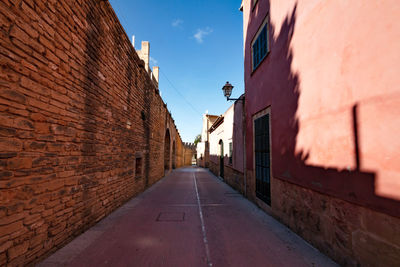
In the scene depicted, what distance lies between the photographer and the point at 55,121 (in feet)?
10.2

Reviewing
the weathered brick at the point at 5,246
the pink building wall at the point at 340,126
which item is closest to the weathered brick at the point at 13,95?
the weathered brick at the point at 5,246

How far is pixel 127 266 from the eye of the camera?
2.74 metres

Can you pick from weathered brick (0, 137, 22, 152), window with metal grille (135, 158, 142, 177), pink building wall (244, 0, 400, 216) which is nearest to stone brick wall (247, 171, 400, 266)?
pink building wall (244, 0, 400, 216)

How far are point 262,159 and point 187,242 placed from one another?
366 centimetres

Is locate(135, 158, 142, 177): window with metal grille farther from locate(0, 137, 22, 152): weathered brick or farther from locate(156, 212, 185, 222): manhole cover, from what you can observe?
locate(0, 137, 22, 152): weathered brick

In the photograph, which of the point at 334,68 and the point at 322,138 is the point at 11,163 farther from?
the point at 334,68

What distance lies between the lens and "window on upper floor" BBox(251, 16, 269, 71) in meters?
5.81

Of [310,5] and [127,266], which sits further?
[310,5]

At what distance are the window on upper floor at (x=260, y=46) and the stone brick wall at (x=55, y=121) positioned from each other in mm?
4725

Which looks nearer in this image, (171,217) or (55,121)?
(55,121)

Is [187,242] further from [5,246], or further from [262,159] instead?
[262,159]

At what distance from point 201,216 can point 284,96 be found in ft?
13.1

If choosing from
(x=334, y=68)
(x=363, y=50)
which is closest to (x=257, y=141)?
(x=334, y=68)

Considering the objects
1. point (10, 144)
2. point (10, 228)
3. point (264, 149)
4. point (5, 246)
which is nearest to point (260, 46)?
point (264, 149)
